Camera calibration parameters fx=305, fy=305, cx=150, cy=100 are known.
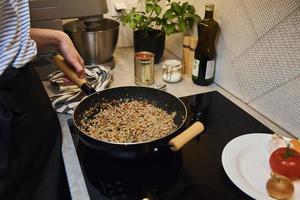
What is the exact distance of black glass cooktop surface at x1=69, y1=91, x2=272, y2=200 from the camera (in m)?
0.65

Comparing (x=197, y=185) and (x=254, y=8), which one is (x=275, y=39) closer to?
(x=254, y=8)

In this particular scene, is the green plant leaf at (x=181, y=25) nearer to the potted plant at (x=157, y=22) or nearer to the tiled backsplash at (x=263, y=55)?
the potted plant at (x=157, y=22)

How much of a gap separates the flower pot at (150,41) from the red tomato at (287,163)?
0.67 metres

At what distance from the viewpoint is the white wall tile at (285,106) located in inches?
31.7

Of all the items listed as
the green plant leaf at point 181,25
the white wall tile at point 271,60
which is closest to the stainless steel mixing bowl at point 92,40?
the green plant leaf at point 181,25

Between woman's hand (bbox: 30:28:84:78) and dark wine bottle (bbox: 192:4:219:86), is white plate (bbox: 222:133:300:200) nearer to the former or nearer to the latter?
dark wine bottle (bbox: 192:4:219:86)

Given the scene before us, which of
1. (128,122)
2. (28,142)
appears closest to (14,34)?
(28,142)

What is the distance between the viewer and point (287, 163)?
649mm

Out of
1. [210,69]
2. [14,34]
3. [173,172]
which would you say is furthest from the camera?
[210,69]

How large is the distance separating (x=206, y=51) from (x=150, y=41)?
0.25m

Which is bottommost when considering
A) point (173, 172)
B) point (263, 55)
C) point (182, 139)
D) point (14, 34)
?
point (173, 172)

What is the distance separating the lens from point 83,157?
0.76 m

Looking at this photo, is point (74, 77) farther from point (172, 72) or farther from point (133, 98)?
point (172, 72)

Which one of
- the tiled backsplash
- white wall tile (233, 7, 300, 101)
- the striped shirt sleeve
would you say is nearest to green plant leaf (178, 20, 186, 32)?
the tiled backsplash
